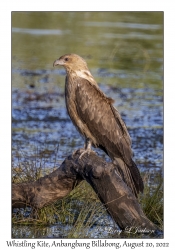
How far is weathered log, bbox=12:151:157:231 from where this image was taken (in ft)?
23.0

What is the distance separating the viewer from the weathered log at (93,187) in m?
7.01

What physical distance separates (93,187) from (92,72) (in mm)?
8702

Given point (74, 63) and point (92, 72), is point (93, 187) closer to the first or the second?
point (74, 63)

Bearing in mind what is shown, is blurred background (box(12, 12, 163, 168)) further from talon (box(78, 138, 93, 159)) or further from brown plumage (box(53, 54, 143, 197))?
brown plumage (box(53, 54, 143, 197))

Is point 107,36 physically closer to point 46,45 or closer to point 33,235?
point 46,45

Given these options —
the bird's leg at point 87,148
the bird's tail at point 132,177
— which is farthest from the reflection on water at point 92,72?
the bird's tail at point 132,177

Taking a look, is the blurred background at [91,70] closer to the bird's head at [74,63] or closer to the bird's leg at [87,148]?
the bird's leg at [87,148]

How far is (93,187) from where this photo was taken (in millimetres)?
7172

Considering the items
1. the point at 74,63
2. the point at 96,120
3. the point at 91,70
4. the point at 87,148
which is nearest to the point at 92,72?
the point at 91,70

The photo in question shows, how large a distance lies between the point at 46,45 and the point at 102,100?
10.4m

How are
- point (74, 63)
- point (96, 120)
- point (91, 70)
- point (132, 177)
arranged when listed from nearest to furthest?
point (132, 177) < point (96, 120) < point (74, 63) < point (91, 70)

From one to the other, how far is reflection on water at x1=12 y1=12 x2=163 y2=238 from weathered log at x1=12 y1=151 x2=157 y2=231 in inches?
24.4

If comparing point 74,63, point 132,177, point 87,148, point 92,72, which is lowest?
point 132,177
